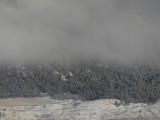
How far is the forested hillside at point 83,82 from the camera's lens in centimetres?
17025

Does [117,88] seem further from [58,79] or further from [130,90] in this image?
[58,79]

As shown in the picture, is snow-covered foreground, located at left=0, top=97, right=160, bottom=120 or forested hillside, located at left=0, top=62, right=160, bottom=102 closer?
snow-covered foreground, located at left=0, top=97, right=160, bottom=120

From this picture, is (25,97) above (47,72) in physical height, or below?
below

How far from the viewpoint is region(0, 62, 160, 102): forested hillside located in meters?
170

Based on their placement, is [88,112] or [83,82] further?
[83,82]

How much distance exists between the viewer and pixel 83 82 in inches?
7200

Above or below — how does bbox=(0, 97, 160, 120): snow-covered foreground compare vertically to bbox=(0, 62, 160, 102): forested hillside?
below

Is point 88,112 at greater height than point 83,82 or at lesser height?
lesser

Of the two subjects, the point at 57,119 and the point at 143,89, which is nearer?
the point at 57,119

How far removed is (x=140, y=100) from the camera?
158m

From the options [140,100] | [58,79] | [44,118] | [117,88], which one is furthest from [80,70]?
[44,118]

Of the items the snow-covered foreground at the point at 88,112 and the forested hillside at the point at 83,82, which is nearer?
the snow-covered foreground at the point at 88,112

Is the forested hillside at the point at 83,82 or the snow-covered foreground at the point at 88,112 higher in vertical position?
the forested hillside at the point at 83,82

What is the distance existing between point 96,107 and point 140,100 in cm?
4166
